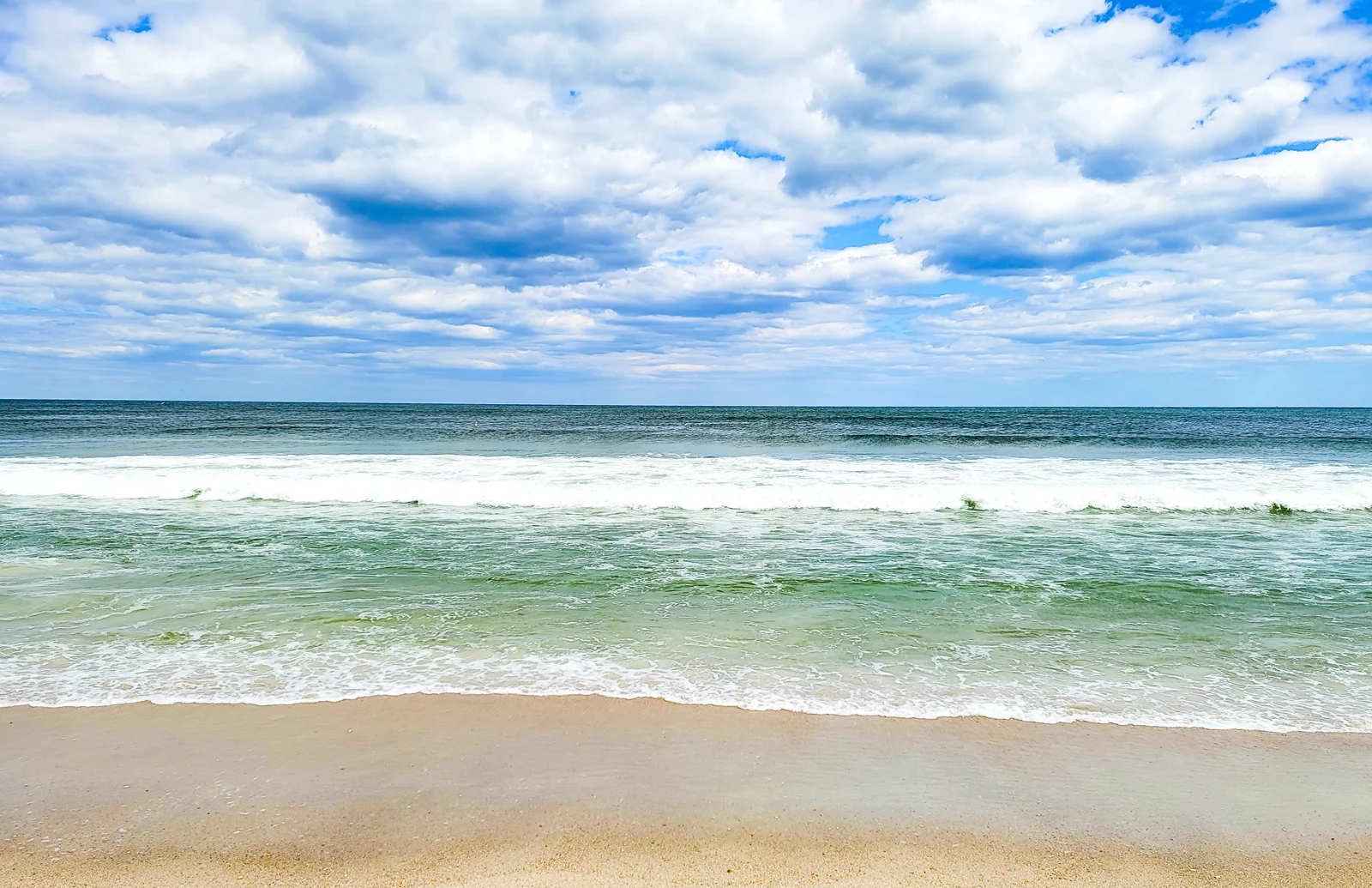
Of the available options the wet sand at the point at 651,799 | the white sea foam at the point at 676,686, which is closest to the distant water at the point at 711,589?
the white sea foam at the point at 676,686

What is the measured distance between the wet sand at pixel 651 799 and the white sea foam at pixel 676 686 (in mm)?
223

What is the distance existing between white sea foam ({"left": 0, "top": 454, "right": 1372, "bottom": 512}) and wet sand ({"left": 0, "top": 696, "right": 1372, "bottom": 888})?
1132 centimetres

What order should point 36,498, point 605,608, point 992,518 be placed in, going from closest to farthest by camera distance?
point 605,608 < point 992,518 < point 36,498

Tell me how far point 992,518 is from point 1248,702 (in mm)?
9733

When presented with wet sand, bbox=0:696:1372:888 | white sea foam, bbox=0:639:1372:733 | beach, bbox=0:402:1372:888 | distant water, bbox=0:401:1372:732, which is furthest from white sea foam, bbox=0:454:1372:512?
wet sand, bbox=0:696:1372:888

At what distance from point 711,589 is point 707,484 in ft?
31.2

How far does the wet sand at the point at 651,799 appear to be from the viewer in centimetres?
Answer: 358

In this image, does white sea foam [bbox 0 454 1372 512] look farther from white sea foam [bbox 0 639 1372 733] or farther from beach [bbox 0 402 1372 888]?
white sea foam [bbox 0 639 1372 733]

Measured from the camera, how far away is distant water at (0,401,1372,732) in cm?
592

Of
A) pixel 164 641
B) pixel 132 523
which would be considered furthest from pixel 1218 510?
pixel 132 523

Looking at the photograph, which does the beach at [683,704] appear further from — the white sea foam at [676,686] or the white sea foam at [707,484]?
the white sea foam at [707,484]

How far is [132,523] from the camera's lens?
544 inches

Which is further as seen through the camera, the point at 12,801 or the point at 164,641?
the point at 164,641

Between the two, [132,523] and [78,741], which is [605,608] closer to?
[78,741]
